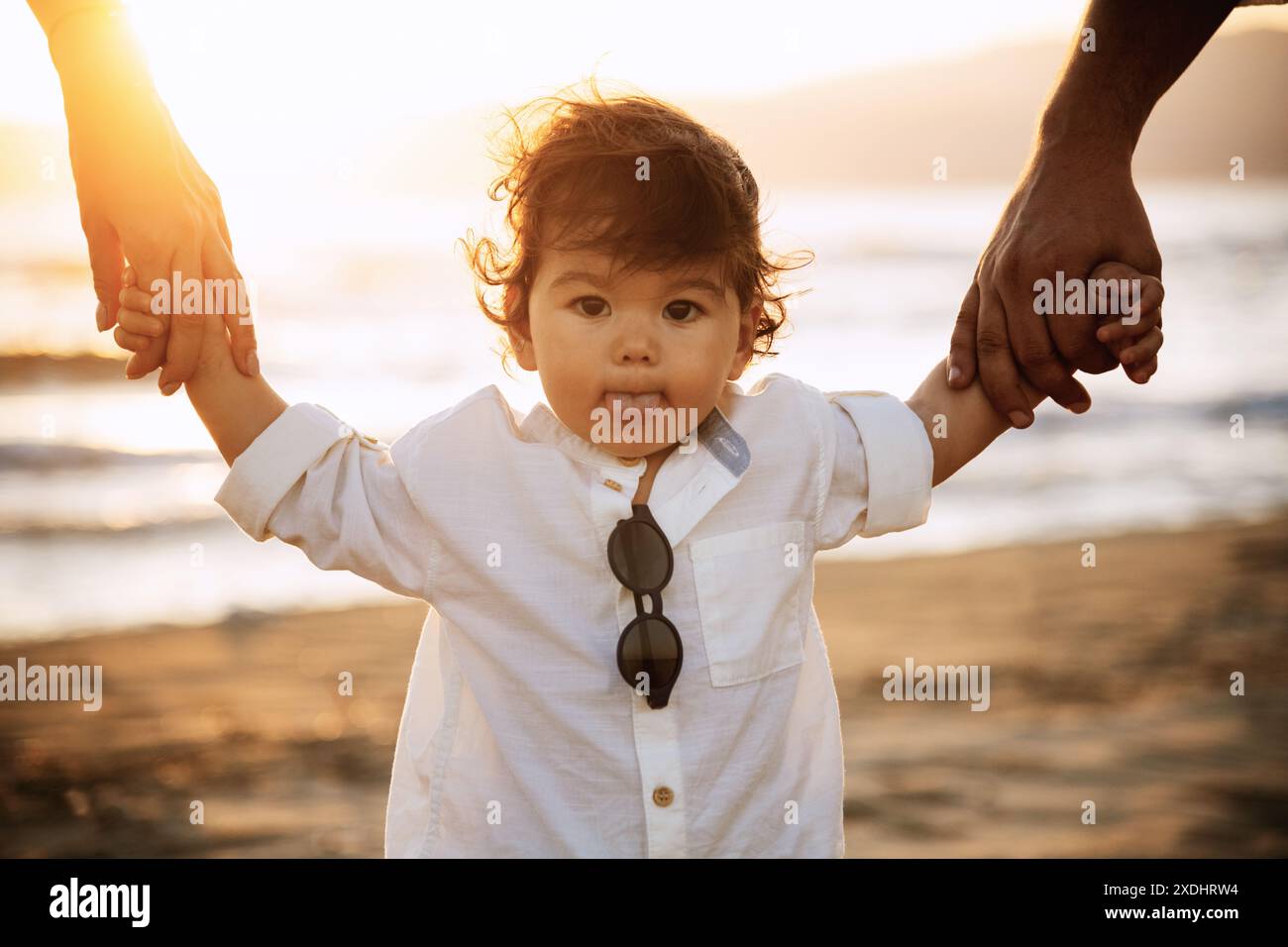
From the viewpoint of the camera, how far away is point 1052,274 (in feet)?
7.84

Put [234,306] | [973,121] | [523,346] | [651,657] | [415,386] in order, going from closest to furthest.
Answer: [651,657]
[234,306]
[523,346]
[415,386]
[973,121]

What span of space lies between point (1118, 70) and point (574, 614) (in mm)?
1437

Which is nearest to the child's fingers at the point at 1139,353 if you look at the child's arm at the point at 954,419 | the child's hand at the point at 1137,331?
the child's hand at the point at 1137,331

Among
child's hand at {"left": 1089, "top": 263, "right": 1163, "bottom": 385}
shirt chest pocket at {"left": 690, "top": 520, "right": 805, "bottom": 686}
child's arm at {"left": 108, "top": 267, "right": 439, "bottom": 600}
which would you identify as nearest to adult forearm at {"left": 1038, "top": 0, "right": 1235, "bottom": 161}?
child's hand at {"left": 1089, "top": 263, "right": 1163, "bottom": 385}

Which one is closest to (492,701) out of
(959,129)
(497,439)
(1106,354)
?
(497,439)

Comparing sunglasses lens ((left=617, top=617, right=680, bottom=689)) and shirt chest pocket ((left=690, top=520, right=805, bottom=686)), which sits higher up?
shirt chest pocket ((left=690, top=520, right=805, bottom=686))

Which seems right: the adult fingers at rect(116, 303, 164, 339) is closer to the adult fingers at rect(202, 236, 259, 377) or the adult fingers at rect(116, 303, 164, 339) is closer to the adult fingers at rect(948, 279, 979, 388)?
the adult fingers at rect(202, 236, 259, 377)

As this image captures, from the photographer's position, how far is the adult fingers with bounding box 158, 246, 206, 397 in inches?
83.0

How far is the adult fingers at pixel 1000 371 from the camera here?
234 centimetres

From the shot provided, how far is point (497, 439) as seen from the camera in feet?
7.06

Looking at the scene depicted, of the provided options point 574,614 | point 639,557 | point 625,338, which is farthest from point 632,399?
point 574,614

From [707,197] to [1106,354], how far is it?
81 centimetres

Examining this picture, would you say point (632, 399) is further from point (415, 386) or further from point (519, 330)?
point (415, 386)
